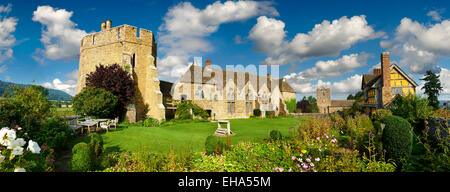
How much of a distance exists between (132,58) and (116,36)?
9.35ft

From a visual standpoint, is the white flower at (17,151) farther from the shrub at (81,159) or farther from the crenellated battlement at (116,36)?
the crenellated battlement at (116,36)

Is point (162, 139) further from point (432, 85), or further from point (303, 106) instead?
point (303, 106)

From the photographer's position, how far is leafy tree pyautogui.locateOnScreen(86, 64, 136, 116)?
55.4 feet

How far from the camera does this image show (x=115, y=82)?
17391 millimetres

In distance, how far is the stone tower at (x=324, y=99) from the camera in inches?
2104

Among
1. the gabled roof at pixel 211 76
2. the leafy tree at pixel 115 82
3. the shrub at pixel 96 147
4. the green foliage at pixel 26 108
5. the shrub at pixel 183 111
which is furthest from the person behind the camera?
the gabled roof at pixel 211 76

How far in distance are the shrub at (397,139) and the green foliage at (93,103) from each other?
17.2m

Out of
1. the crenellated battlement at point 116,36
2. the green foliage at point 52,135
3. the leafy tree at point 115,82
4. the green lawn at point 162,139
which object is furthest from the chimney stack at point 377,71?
the green foliage at point 52,135

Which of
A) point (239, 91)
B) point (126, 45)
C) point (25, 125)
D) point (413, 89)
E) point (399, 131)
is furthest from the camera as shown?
point (239, 91)
